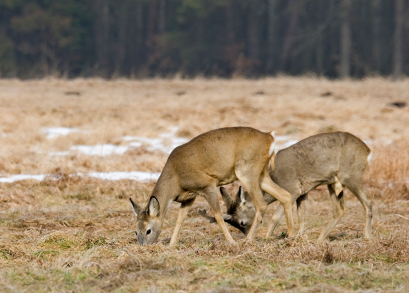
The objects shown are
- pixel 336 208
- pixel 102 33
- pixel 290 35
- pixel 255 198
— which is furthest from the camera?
pixel 102 33

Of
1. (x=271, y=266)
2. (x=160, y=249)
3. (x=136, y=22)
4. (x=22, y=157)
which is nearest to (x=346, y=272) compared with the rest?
→ (x=271, y=266)

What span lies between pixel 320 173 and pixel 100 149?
6.70m

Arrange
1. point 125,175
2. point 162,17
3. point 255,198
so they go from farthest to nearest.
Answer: point 162,17 < point 125,175 < point 255,198

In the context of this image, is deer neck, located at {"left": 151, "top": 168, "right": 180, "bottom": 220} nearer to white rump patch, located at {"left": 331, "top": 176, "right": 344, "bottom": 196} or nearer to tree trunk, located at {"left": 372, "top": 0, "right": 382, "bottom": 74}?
white rump patch, located at {"left": 331, "top": 176, "right": 344, "bottom": 196}

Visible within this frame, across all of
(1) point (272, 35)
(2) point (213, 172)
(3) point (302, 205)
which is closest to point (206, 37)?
(1) point (272, 35)

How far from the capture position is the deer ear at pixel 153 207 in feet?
25.3

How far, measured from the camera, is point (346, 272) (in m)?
5.94

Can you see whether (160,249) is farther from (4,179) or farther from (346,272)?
(4,179)

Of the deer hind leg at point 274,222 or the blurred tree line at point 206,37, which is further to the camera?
the blurred tree line at point 206,37

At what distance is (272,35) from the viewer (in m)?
46.9

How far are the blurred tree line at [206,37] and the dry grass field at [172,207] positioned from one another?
892 inches

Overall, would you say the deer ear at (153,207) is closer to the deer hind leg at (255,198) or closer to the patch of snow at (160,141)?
the deer hind leg at (255,198)

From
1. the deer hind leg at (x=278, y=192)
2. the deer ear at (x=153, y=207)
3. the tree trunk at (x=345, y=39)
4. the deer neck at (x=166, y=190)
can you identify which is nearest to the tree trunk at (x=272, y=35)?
the tree trunk at (x=345, y=39)

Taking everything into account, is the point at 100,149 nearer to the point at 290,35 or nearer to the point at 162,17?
the point at 290,35
